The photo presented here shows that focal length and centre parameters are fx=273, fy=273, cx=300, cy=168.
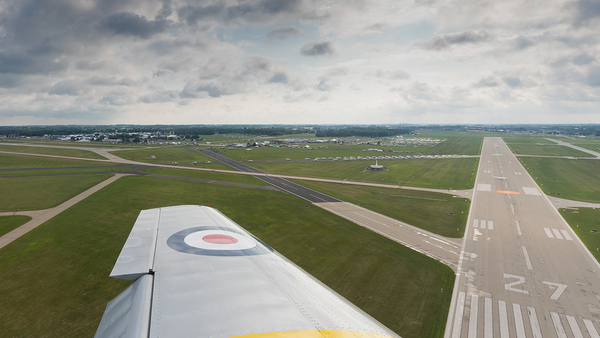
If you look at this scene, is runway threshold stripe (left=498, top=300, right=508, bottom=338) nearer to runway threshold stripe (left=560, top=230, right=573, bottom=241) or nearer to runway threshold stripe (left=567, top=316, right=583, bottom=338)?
runway threshold stripe (left=567, top=316, right=583, bottom=338)

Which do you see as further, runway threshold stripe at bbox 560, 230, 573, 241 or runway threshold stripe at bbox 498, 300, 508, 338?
runway threshold stripe at bbox 560, 230, 573, 241

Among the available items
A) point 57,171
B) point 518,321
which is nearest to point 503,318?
point 518,321

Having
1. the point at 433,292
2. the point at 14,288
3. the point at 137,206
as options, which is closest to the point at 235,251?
the point at 433,292

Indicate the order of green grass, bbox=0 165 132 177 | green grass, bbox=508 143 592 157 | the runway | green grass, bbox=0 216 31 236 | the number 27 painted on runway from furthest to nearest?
green grass, bbox=508 143 592 157 < green grass, bbox=0 165 132 177 < green grass, bbox=0 216 31 236 < the number 27 painted on runway < the runway

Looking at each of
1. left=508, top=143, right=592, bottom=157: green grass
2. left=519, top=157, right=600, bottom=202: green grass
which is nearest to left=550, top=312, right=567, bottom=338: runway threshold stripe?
left=519, top=157, right=600, bottom=202: green grass

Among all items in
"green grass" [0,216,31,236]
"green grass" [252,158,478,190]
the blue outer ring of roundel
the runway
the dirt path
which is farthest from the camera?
"green grass" [252,158,478,190]
